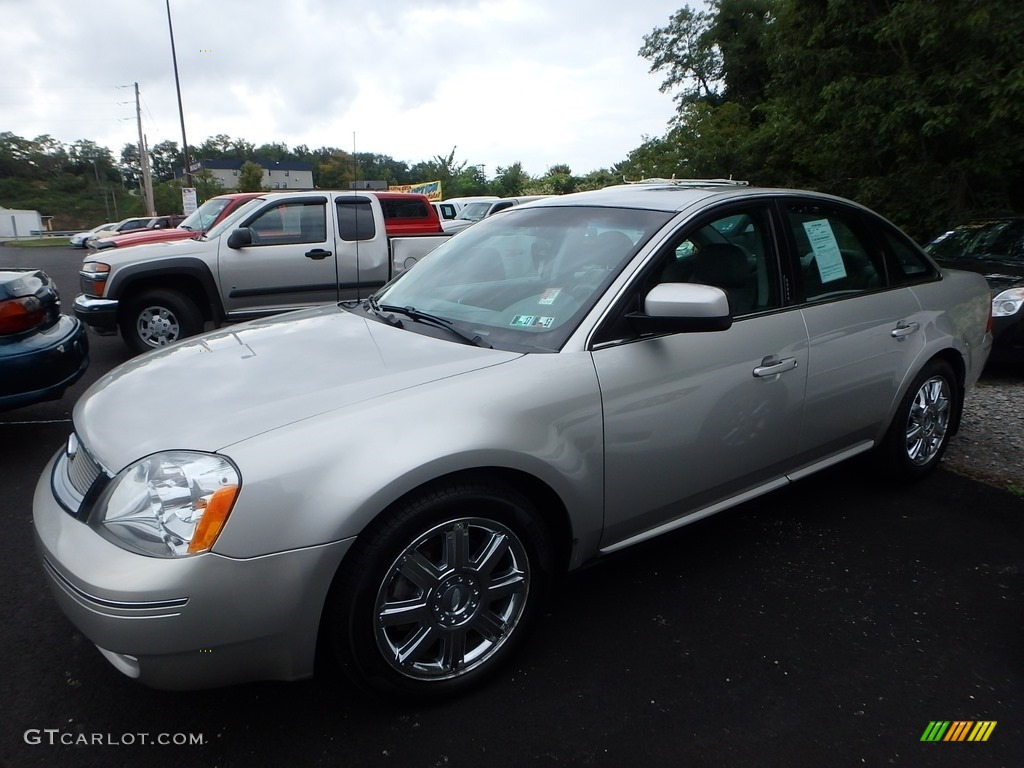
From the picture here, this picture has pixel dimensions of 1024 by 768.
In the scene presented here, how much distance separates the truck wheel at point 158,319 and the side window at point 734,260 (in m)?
Answer: 5.96

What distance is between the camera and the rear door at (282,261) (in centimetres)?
752

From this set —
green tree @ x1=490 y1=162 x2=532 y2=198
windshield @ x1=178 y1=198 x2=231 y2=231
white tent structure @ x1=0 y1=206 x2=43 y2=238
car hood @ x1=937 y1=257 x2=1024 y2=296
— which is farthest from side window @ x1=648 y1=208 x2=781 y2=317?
white tent structure @ x1=0 y1=206 x2=43 y2=238

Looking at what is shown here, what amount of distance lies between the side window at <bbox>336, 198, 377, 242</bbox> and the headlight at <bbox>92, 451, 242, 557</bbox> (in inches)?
251

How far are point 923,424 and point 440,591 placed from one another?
9.63 ft

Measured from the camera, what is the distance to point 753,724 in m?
2.22

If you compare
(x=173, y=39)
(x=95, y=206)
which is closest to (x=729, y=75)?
(x=173, y=39)

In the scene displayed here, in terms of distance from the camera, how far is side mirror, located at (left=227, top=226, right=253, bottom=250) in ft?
24.2

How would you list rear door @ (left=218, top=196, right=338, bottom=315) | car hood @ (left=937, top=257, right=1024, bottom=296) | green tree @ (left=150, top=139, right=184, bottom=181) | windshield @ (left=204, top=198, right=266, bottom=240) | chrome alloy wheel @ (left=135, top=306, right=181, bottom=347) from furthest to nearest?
green tree @ (left=150, top=139, right=184, bottom=181)
windshield @ (left=204, top=198, right=266, bottom=240)
rear door @ (left=218, top=196, right=338, bottom=315)
chrome alloy wheel @ (left=135, top=306, right=181, bottom=347)
car hood @ (left=937, top=257, right=1024, bottom=296)

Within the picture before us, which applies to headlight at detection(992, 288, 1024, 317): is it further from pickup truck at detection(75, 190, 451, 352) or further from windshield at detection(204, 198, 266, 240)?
windshield at detection(204, 198, 266, 240)

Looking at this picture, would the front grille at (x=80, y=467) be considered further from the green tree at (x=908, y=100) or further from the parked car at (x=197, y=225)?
the green tree at (x=908, y=100)

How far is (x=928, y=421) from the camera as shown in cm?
389

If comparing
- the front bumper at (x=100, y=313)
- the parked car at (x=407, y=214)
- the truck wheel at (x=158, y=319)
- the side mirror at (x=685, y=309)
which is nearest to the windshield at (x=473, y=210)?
the parked car at (x=407, y=214)

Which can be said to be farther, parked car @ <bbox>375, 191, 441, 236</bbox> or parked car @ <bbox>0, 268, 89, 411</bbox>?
parked car @ <bbox>375, 191, 441, 236</bbox>

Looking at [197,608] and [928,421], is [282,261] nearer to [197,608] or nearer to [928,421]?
[928,421]
